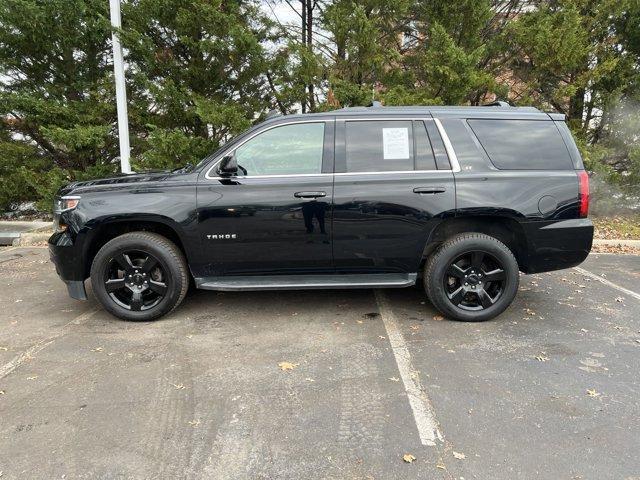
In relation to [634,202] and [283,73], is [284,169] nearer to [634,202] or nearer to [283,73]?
→ [283,73]

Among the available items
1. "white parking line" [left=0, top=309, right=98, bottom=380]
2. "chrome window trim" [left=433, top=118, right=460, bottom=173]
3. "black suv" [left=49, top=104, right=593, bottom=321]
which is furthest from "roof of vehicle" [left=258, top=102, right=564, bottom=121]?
"white parking line" [left=0, top=309, right=98, bottom=380]

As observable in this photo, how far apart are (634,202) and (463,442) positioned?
8021mm

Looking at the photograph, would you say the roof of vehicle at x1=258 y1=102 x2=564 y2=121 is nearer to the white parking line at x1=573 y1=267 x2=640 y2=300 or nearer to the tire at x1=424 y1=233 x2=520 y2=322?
the tire at x1=424 y1=233 x2=520 y2=322

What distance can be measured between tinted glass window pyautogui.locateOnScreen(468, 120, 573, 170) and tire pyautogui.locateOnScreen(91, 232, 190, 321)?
9.92ft

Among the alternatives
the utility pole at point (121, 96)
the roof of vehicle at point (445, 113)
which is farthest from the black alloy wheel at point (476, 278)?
the utility pole at point (121, 96)

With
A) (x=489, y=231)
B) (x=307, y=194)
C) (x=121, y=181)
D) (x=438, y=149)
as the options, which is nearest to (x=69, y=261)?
(x=121, y=181)

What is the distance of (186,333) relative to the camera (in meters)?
4.12

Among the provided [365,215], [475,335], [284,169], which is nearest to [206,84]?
[284,169]

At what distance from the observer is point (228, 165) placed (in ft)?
13.2

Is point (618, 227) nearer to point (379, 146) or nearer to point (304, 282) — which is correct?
point (379, 146)

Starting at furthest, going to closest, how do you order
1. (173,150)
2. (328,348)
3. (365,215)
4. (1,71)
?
(1,71) < (173,150) < (365,215) < (328,348)

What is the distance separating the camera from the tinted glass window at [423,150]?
4.18m

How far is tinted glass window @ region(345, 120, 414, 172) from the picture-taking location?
418cm

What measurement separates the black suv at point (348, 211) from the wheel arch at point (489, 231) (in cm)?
3
